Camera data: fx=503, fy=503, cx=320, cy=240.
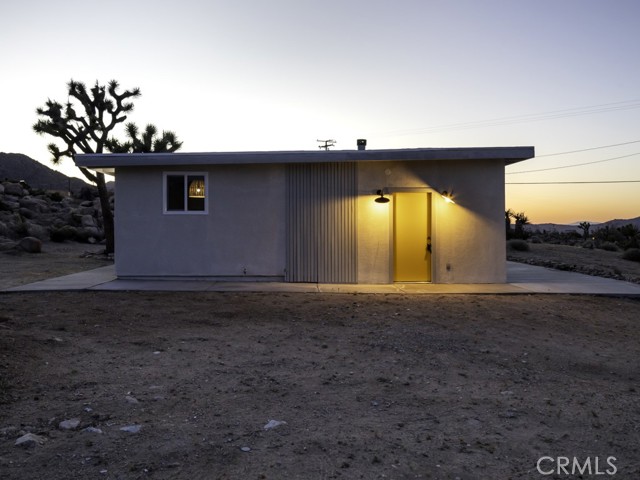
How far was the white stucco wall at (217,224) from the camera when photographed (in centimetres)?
1245

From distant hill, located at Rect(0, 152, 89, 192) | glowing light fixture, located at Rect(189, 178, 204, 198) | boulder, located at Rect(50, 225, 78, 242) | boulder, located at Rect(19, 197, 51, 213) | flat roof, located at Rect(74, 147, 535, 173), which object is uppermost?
distant hill, located at Rect(0, 152, 89, 192)

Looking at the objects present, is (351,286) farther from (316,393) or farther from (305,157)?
(316,393)

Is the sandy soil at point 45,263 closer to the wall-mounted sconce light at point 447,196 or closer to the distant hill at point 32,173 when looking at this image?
the wall-mounted sconce light at point 447,196

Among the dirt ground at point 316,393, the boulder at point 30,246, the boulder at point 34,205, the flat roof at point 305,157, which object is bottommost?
the dirt ground at point 316,393

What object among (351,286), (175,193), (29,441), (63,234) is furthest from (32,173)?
(29,441)

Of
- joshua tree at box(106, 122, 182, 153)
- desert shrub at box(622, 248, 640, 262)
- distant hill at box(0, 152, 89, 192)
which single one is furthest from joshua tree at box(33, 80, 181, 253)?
distant hill at box(0, 152, 89, 192)

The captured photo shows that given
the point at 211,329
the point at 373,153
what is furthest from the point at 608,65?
the point at 211,329

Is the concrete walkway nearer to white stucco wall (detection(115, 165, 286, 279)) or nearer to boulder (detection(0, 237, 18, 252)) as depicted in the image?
white stucco wall (detection(115, 165, 286, 279))

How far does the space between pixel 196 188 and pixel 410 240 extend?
5.57m

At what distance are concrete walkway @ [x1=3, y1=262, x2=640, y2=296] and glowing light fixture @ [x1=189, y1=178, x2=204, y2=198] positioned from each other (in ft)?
7.02

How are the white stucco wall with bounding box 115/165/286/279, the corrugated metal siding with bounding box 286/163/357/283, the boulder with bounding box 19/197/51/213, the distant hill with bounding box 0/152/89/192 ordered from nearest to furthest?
the corrugated metal siding with bounding box 286/163/357/283 < the white stucco wall with bounding box 115/165/286/279 < the boulder with bounding box 19/197/51/213 < the distant hill with bounding box 0/152/89/192

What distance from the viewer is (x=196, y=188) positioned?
12.6m

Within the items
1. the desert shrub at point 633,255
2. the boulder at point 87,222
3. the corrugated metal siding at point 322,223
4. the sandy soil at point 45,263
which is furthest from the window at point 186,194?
the boulder at point 87,222

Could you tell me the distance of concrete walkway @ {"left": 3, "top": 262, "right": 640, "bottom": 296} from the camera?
11.0 meters
